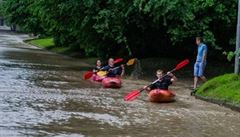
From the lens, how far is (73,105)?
14859mm

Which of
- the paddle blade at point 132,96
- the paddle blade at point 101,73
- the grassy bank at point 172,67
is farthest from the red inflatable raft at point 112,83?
the grassy bank at point 172,67

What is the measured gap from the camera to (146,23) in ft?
86.5

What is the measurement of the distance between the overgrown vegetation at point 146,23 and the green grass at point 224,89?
4.91m

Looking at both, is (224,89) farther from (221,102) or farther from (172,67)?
(172,67)

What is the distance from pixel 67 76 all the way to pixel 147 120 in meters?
11.5

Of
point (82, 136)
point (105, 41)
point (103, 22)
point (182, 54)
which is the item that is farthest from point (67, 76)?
point (82, 136)

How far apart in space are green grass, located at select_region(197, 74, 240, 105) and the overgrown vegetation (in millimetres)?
4913

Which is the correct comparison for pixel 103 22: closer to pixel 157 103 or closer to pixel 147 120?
pixel 157 103

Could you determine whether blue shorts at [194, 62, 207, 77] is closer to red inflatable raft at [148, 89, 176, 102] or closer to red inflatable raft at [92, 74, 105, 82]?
red inflatable raft at [148, 89, 176, 102]

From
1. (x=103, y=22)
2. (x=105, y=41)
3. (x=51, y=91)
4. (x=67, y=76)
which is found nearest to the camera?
(x=51, y=91)

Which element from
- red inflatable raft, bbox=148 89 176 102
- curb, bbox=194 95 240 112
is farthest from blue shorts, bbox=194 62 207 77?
red inflatable raft, bbox=148 89 176 102

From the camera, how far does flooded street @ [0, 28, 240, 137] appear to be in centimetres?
1138

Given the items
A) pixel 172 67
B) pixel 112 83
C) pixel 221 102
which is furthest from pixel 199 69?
pixel 172 67

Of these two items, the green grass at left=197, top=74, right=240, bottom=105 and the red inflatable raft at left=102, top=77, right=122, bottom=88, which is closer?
the green grass at left=197, top=74, right=240, bottom=105
